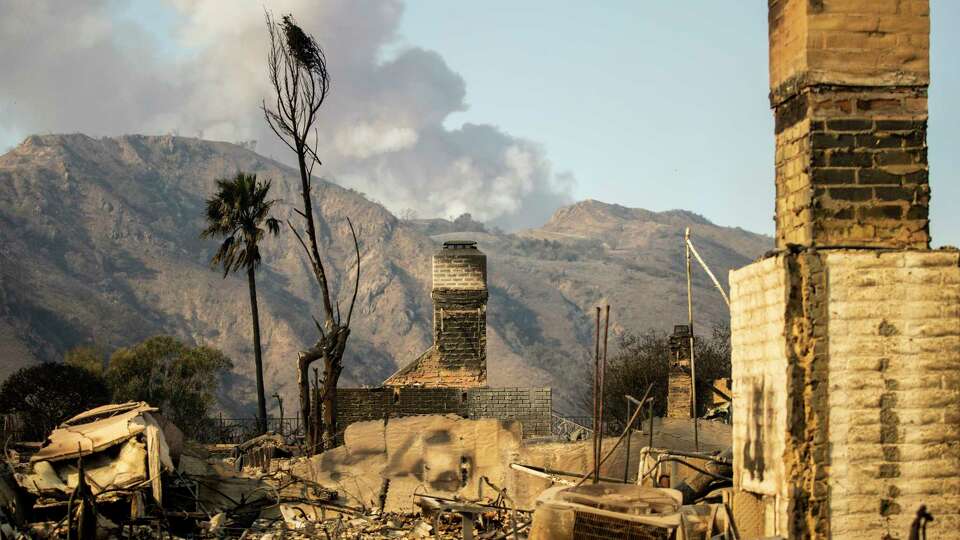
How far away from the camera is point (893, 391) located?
312 inches

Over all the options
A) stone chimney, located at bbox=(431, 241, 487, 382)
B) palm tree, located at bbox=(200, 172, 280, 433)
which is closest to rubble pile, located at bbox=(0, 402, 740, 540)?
stone chimney, located at bbox=(431, 241, 487, 382)

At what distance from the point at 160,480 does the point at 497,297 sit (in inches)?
5592

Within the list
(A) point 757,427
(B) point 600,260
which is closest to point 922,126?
(A) point 757,427

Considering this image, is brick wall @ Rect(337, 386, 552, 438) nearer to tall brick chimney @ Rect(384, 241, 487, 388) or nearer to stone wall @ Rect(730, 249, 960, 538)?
tall brick chimney @ Rect(384, 241, 487, 388)

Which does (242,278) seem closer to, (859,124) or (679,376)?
(679,376)

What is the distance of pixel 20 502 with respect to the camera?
11.4m

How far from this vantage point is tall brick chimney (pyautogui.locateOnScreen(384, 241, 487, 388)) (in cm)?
2725

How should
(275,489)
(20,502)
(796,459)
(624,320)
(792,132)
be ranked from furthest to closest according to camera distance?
(624,320), (275,489), (20,502), (792,132), (796,459)

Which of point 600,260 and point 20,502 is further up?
point 600,260

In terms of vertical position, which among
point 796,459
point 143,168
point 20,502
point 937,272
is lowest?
point 20,502

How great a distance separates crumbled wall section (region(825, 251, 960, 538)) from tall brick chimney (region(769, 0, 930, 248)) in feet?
0.87

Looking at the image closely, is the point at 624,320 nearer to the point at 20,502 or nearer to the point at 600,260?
the point at 600,260

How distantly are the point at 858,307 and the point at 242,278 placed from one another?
141 m

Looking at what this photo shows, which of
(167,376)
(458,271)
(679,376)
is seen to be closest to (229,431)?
(458,271)
